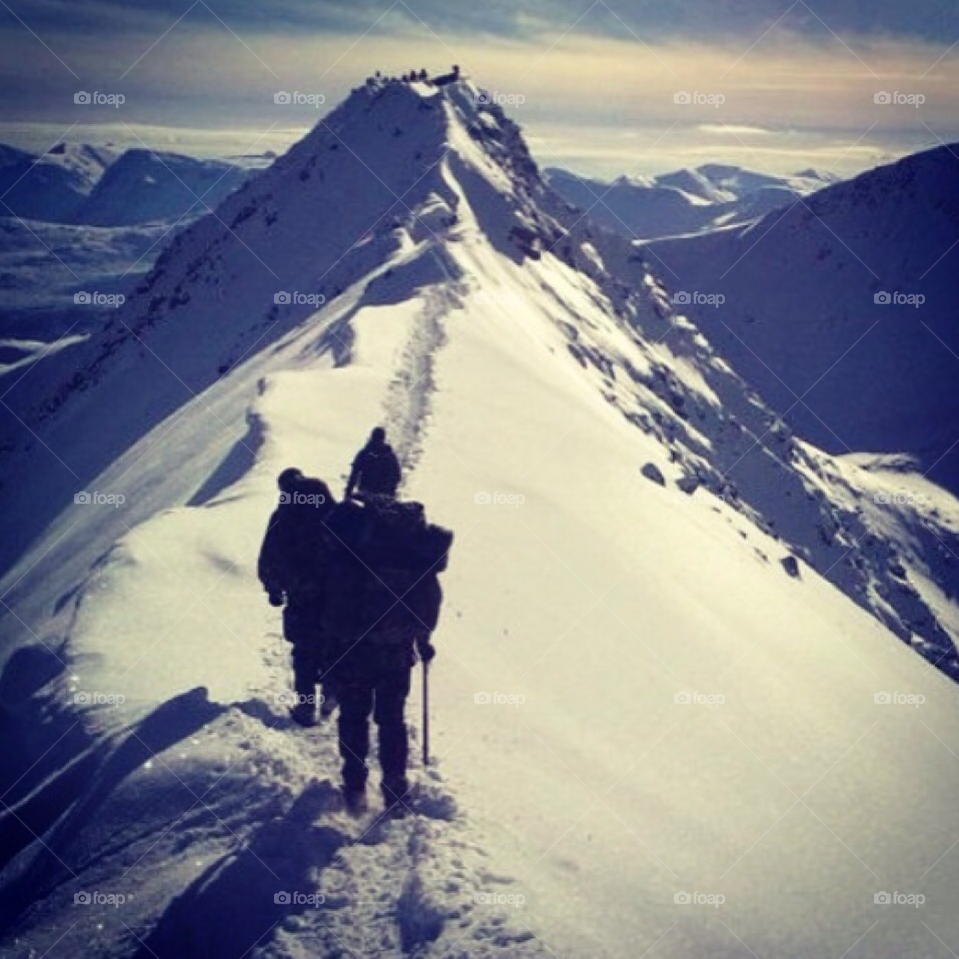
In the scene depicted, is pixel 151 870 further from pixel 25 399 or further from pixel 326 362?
pixel 25 399

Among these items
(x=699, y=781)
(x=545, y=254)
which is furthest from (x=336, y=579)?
(x=545, y=254)

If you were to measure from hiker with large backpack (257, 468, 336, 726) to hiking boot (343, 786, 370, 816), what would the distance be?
3.93 feet

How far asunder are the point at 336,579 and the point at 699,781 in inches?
267

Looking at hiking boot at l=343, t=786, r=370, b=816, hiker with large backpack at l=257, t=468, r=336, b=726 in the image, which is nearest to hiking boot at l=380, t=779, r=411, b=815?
hiking boot at l=343, t=786, r=370, b=816

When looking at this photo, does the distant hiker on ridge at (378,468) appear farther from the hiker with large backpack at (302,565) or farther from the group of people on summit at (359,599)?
the hiker with large backpack at (302,565)

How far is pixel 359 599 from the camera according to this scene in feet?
37.2

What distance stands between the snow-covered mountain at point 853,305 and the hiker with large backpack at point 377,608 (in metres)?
105

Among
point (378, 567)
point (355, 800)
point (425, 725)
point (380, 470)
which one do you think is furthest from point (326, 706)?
point (380, 470)

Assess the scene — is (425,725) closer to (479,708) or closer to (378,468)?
(479,708)

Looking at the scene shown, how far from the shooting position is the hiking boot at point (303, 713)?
12734 millimetres

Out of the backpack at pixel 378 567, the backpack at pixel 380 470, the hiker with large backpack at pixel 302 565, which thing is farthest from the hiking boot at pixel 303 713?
the backpack at pixel 380 470

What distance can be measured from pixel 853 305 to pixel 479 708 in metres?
126

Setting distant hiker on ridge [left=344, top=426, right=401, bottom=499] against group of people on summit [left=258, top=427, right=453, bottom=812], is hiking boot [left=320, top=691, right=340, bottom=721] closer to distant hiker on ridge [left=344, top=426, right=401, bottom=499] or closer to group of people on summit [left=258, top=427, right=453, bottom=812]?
group of people on summit [left=258, top=427, right=453, bottom=812]

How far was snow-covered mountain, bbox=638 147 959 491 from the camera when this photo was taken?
116 meters
